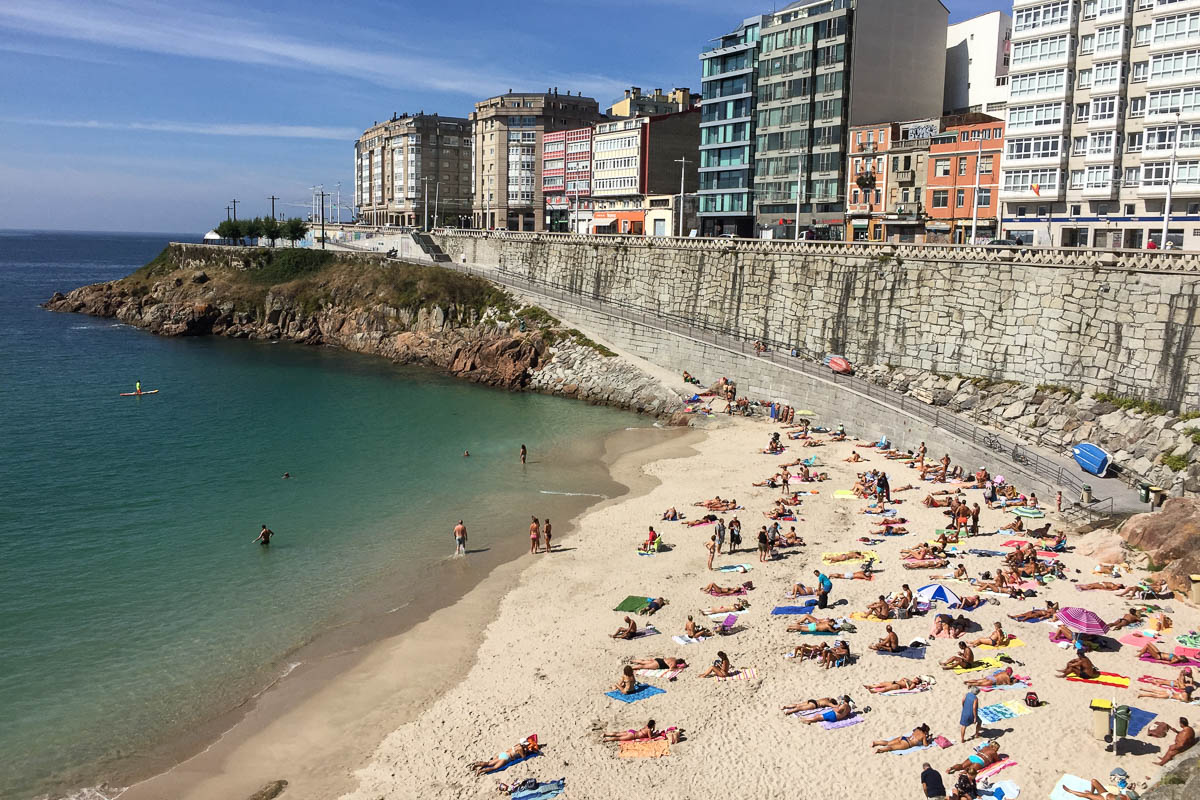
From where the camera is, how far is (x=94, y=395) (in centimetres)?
5941

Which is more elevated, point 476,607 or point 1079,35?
point 1079,35

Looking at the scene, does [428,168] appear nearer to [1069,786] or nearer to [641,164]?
[641,164]

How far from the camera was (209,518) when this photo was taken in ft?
117

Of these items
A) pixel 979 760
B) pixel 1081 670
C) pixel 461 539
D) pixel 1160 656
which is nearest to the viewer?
pixel 979 760

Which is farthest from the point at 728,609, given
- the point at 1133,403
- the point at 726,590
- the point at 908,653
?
the point at 1133,403

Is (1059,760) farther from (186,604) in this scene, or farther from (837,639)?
(186,604)

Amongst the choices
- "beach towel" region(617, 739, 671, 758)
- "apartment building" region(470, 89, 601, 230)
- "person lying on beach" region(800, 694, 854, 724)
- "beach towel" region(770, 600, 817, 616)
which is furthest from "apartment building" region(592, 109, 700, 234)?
"beach towel" region(617, 739, 671, 758)

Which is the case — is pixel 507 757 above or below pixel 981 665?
below

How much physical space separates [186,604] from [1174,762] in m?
26.4

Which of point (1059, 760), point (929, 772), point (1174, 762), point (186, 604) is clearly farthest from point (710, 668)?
point (186, 604)

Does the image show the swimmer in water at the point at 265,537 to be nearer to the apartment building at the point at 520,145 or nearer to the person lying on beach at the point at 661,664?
the person lying on beach at the point at 661,664

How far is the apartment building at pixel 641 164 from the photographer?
9413 cm

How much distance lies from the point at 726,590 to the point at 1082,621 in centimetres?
984

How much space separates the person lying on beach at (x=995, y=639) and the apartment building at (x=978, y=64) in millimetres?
58586
